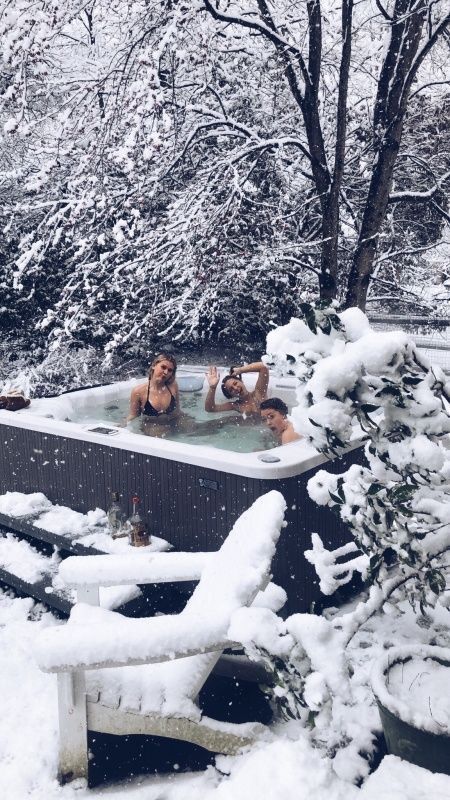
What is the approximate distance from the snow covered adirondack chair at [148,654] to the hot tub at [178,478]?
1.67 feet

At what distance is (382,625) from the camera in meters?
2.64

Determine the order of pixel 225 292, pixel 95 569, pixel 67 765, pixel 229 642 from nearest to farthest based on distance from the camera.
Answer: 1. pixel 229 642
2. pixel 67 765
3. pixel 95 569
4. pixel 225 292

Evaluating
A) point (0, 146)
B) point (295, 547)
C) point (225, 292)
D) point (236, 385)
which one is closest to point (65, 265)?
point (0, 146)

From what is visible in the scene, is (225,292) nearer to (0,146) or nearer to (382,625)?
(0,146)

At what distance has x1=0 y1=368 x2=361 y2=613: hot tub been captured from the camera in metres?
2.58

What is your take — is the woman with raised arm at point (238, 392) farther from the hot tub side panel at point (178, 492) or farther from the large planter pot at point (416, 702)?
the large planter pot at point (416, 702)

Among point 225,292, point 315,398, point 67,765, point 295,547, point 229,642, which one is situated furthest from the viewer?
point 225,292

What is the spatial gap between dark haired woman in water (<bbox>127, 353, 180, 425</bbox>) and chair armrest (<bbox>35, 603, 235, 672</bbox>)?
2.93 metres

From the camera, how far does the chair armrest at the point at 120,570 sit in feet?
6.64

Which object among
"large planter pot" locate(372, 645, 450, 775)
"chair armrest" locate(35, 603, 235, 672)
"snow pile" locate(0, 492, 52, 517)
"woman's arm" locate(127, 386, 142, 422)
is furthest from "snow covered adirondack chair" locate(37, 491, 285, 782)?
"woman's arm" locate(127, 386, 142, 422)

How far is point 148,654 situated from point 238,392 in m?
3.53

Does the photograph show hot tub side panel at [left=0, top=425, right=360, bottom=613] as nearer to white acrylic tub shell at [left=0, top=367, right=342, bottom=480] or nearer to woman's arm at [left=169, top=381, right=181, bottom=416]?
white acrylic tub shell at [left=0, top=367, right=342, bottom=480]

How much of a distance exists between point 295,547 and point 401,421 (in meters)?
1.29

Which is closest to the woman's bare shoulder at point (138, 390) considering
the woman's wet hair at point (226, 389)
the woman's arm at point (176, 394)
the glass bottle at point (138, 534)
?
the woman's arm at point (176, 394)
